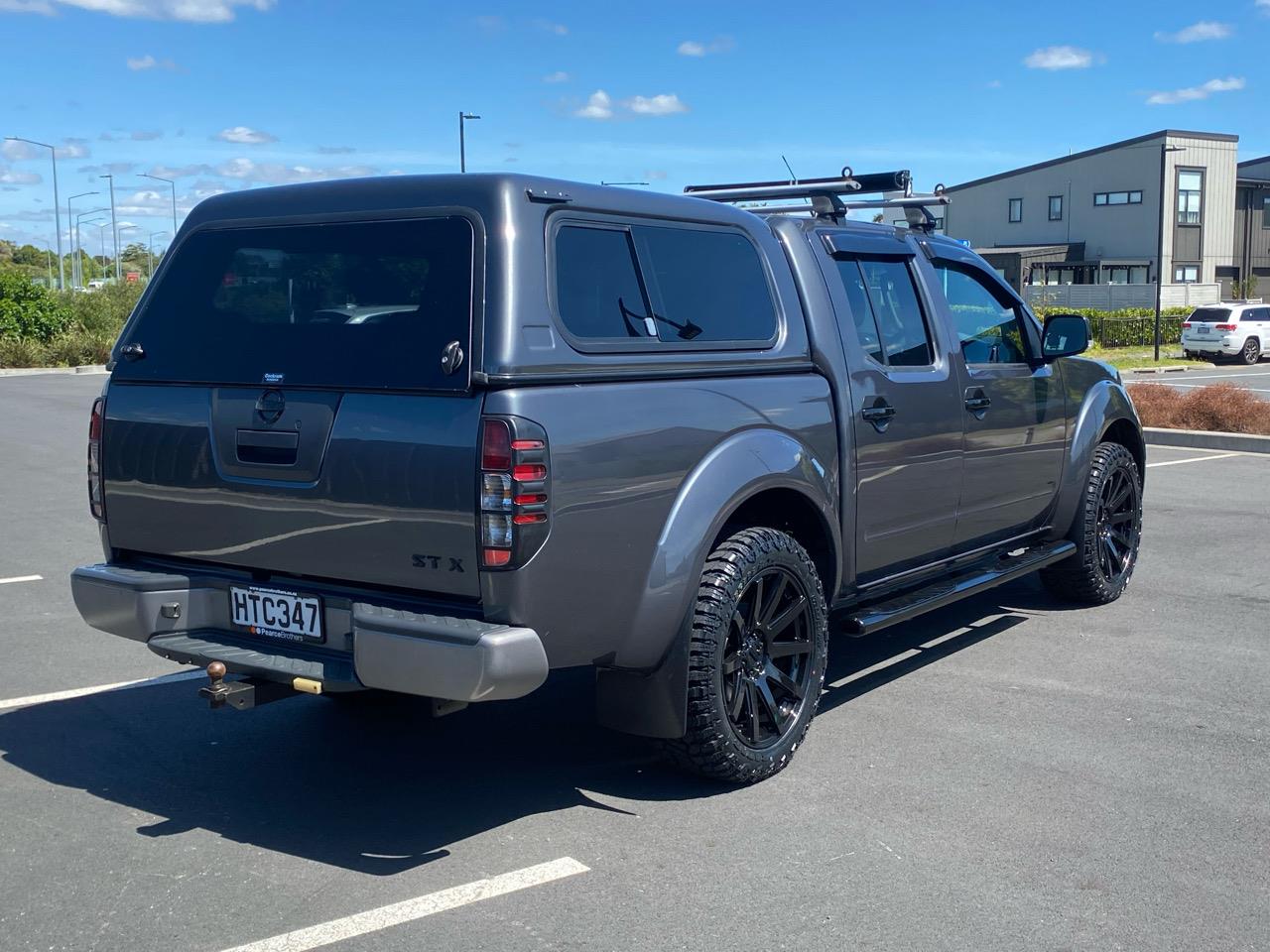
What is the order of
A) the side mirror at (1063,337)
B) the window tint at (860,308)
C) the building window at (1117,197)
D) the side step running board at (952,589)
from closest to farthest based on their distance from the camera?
the side step running board at (952,589) → the window tint at (860,308) → the side mirror at (1063,337) → the building window at (1117,197)

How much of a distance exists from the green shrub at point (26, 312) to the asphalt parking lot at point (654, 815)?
32.4m

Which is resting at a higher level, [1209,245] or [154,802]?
[1209,245]

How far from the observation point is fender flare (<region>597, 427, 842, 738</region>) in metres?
4.27

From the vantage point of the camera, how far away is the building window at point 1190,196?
54406mm

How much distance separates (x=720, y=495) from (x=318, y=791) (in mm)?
1764

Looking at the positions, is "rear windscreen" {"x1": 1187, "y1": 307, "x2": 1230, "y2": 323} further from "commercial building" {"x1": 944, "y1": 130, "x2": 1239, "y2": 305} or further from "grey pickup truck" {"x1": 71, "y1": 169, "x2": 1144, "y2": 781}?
"grey pickup truck" {"x1": 71, "y1": 169, "x2": 1144, "y2": 781}

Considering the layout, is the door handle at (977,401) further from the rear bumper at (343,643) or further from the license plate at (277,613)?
the license plate at (277,613)

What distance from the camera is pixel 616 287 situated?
4438mm

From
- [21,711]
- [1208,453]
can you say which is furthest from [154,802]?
[1208,453]

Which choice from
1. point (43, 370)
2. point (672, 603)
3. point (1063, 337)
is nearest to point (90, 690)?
point (672, 603)

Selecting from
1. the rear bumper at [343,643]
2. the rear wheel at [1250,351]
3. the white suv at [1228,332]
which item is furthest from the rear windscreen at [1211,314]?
the rear bumper at [343,643]

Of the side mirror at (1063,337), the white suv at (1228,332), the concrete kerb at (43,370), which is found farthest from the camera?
the white suv at (1228,332)

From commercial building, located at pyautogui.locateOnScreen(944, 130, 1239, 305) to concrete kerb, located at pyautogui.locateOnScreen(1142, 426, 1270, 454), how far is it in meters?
37.2

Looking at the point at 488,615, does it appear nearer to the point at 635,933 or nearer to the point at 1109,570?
the point at 635,933
